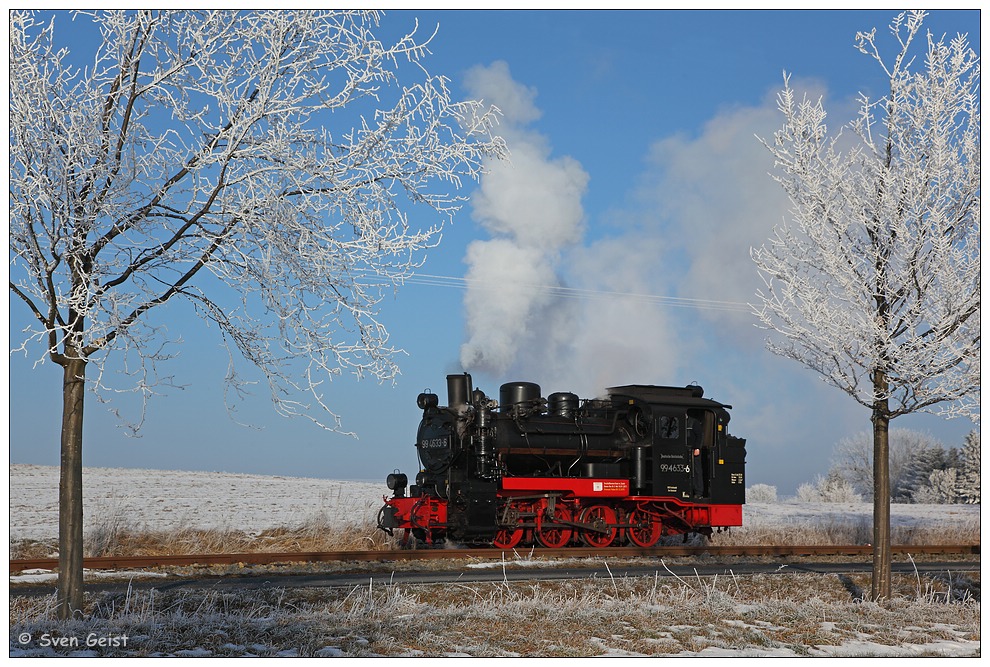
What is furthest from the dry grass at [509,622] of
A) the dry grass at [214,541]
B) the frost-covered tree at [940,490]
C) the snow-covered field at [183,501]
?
the frost-covered tree at [940,490]

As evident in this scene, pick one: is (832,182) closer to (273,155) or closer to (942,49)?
(942,49)

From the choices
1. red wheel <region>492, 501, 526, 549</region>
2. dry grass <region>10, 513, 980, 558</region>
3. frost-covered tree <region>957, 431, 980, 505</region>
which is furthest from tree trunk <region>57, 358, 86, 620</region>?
frost-covered tree <region>957, 431, 980, 505</region>

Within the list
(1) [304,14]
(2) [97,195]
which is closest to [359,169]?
(1) [304,14]

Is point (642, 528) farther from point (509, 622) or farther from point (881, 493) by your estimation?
point (509, 622)

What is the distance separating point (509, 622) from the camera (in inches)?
398

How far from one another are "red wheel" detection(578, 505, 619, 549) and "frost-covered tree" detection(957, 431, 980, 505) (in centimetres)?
2442

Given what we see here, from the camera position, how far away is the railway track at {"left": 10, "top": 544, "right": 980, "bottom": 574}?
1381cm

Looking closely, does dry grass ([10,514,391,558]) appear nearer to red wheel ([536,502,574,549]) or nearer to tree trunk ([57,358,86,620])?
red wheel ([536,502,574,549])

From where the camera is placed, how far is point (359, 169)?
9.02m

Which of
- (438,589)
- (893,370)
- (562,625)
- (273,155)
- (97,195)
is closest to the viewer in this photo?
(97,195)

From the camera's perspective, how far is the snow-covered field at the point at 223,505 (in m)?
20.3

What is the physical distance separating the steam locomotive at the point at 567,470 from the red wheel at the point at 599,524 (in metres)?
0.02

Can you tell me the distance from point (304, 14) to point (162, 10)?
1.29 m

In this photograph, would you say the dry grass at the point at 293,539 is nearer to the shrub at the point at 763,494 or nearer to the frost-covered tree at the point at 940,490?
the shrub at the point at 763,494
